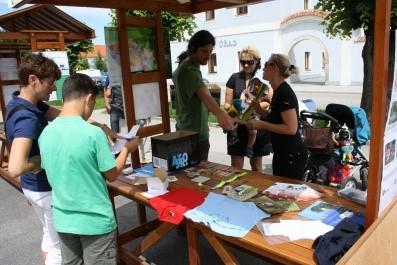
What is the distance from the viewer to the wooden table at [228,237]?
154cm

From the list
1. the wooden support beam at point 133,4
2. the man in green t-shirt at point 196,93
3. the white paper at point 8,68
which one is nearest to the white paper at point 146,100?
the man in green t-shirt at point 196,93

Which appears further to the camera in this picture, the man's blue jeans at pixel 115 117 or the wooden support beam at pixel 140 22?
the man's blue jeans at pixel 115 117

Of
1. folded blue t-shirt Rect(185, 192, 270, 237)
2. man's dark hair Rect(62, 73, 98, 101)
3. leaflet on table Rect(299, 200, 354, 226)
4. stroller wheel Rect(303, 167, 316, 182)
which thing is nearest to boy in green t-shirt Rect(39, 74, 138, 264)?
man's dark hair Rect(62, 73, 98, 101)

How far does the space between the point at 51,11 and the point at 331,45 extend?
691 inches

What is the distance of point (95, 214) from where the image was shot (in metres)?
1.89

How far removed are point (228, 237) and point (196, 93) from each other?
58.6 inches

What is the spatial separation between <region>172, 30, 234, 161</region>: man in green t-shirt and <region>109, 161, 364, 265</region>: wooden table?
0.55 meters

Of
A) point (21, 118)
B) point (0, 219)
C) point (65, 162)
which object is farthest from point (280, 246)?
point (0, 219)

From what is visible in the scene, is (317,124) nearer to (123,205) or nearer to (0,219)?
(123,205)

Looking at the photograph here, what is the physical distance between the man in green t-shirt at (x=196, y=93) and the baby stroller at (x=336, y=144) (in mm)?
1309

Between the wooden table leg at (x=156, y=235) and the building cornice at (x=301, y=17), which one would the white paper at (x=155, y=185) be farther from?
the building cornice at (x=301, y=17)

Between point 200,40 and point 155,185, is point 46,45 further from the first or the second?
point 155,185

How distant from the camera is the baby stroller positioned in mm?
3762

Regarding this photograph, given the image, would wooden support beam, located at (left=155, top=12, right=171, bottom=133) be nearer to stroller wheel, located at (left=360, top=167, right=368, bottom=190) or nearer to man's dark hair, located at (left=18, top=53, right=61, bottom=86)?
man's dark hair, located at (left=18, top=53, right=61, bottom=86)
